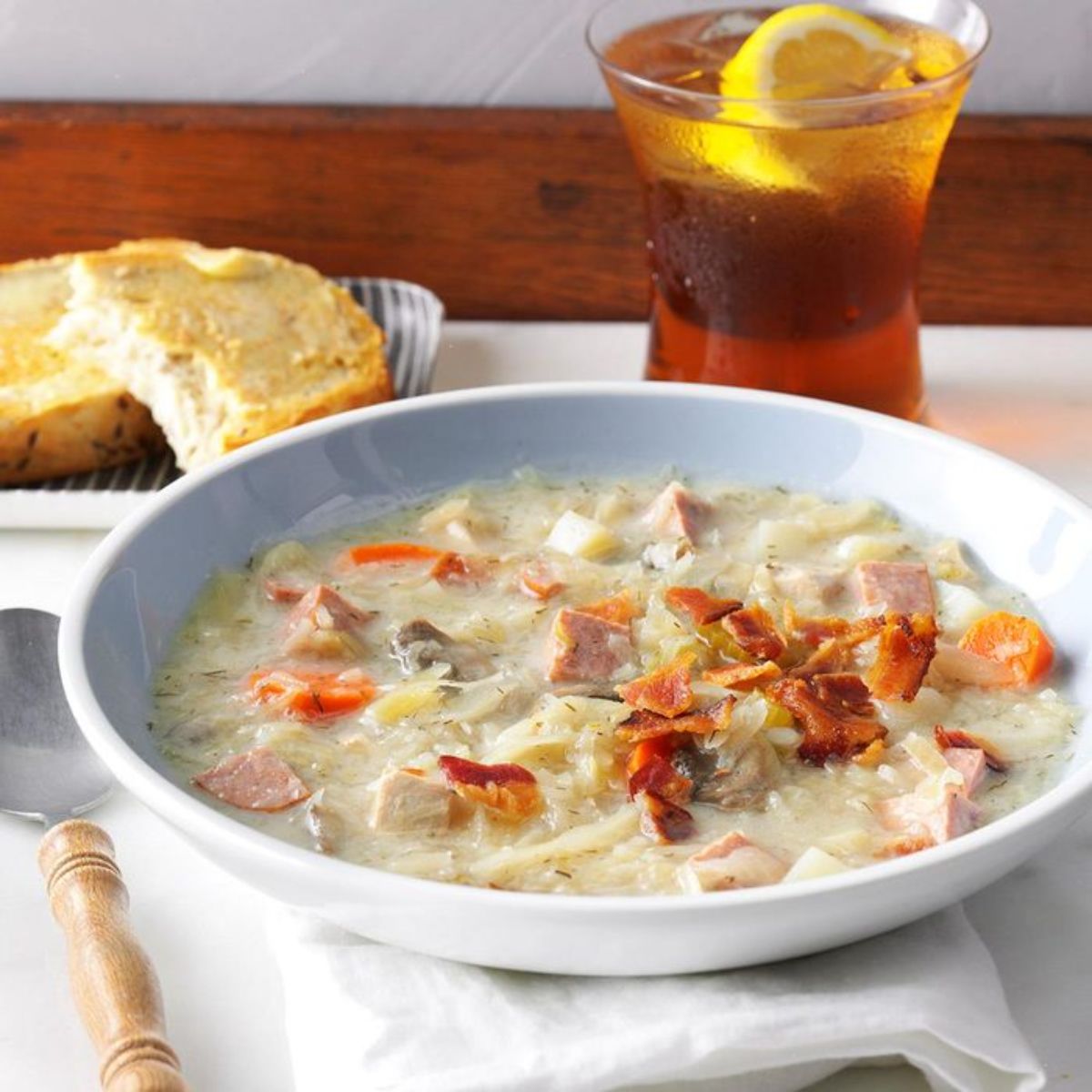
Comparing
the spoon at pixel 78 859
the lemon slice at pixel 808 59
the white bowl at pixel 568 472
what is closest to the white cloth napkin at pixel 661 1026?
the white bowl at pixel 568 472

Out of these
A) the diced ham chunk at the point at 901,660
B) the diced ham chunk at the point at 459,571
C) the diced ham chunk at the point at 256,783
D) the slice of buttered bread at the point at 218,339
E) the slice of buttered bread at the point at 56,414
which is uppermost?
the diced ham chunk at the point at 901,660

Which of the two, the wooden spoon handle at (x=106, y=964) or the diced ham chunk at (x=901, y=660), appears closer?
the wooden spoon handle at (x=106, y=964)

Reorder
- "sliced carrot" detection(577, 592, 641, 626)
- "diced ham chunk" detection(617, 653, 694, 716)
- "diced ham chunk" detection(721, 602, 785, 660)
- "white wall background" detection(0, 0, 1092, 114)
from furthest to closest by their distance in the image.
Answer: "white wall background" detection(0, 0, 1092, 114), "sliced carrot" detection(577, 592, 641, 626), "diced ham chunk" detection(721, 602, 785, 660), "diced ham chunk" detection(617, 653, 694, 716)

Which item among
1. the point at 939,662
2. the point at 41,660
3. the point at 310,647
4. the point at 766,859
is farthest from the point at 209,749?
the point at 939,662

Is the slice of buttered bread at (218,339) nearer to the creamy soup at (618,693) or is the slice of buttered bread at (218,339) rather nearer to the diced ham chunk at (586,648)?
the creamy soup at (618,693)

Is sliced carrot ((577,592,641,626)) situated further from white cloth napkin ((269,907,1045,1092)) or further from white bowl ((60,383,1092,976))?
white cloth napkin ((269,907,1045,1092))

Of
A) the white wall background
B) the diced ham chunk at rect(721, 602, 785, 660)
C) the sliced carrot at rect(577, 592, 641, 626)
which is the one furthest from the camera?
the white wall background

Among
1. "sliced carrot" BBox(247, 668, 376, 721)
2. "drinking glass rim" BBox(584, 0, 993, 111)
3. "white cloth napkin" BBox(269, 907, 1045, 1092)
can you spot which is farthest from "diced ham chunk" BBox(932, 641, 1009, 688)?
"drinking glass rim" BBox(584, 0, 993, 111)

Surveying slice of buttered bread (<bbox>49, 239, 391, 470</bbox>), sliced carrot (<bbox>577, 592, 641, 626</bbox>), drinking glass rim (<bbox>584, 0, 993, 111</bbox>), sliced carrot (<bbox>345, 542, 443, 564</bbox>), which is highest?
drinking glass rim (<bbox>584, 0, 993, 111</bbox>)
